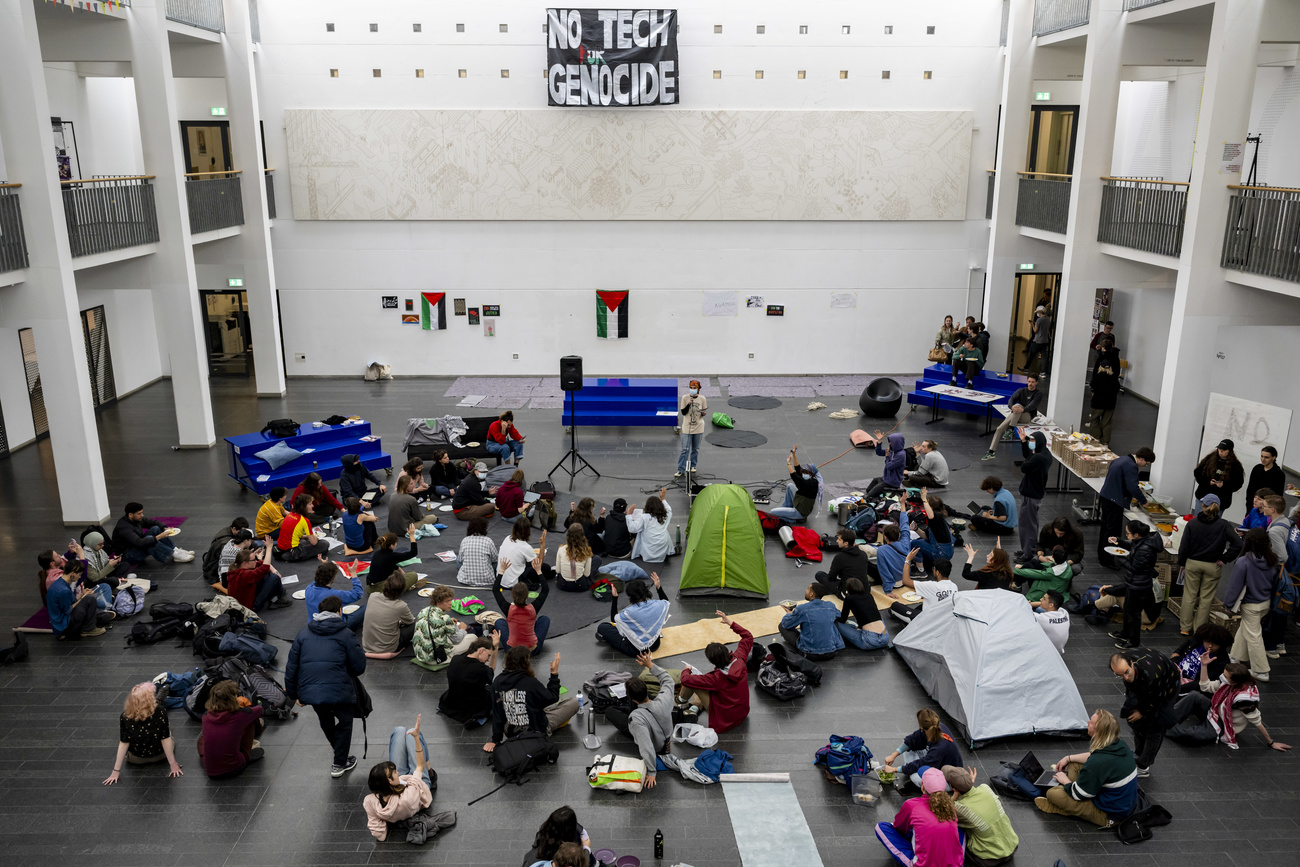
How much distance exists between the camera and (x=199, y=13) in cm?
1906

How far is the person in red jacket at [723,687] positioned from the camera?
917cm

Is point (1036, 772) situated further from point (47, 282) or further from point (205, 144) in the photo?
point (205, 144)

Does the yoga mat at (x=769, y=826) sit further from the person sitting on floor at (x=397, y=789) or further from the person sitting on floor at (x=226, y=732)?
the person sitting on floor at (x=226, y=732)

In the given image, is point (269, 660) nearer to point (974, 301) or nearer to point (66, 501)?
point (66, 501)

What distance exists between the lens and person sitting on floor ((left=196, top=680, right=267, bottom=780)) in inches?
332

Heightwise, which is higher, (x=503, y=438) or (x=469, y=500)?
(x=503, y=438)

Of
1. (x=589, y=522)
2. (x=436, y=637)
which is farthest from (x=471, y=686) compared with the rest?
(x=589, y=522)

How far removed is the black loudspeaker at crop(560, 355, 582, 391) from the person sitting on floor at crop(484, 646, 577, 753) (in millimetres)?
7208

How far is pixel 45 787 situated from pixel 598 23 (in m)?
17.9

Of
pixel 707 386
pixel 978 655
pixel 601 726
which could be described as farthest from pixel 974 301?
pixel 601 726

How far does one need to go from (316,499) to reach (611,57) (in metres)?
12.6

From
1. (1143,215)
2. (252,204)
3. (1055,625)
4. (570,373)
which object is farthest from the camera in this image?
(252,204)

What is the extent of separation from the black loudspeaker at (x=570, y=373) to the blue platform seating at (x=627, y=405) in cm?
362

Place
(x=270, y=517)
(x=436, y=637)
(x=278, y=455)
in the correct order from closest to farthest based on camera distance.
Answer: (x=436, y=637)
(x=270, y=517)
(x=278, y=455)
